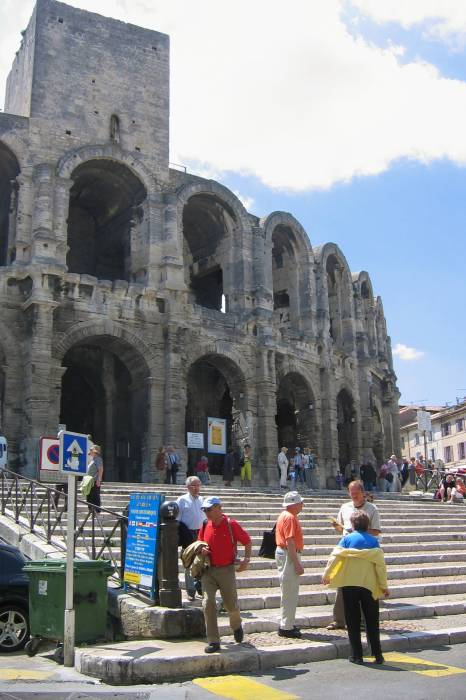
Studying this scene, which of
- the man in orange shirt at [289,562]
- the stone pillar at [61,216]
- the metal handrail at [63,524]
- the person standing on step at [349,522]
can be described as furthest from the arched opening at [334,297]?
the man in orange shirt at [289,562]

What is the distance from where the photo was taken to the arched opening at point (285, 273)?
3142 centimetres

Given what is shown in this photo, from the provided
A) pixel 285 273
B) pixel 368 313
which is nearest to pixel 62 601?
pixel 285 273

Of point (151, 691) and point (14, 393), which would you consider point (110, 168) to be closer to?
point (14, 393)

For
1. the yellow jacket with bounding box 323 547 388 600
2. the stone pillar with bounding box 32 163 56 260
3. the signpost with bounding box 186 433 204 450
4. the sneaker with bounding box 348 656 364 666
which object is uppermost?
the stone pillar with bounding box 32 163 56 260

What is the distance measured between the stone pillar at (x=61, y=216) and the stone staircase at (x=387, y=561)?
866 cm

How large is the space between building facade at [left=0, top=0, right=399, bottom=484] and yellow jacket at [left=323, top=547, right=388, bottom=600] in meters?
15.1

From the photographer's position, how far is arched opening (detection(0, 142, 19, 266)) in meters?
23.8

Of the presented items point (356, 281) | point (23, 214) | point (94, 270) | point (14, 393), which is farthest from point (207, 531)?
point (356, 281)

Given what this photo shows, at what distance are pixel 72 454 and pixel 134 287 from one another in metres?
17.1

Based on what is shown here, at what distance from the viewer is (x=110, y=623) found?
8688 mm

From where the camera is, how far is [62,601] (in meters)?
8.05

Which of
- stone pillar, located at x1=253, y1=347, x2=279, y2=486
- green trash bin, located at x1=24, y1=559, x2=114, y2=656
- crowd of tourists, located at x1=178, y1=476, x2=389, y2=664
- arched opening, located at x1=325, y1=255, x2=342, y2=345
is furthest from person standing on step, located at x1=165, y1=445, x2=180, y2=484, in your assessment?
arched opening, located at x1=325, y1=255, x2=342, y2=345

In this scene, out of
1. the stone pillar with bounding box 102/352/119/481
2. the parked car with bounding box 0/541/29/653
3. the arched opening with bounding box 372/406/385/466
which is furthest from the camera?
the arched opening with bounding box 372/406/385/466

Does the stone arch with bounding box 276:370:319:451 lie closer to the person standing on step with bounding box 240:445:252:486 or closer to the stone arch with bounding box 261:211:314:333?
the stone arch with bounding box 261:211:314:333
